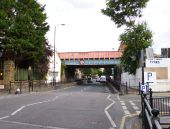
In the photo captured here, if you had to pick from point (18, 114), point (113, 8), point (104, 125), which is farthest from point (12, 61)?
point (104, 125)

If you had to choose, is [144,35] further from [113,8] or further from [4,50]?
[4,50]

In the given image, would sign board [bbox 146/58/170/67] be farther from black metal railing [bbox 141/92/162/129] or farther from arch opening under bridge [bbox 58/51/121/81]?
arch opening under bridge [bbox 58/51/121/81]

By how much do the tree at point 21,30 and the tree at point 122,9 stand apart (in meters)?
9.38

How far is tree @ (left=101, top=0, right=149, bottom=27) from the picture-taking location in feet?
166

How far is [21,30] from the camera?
53156 millimetres

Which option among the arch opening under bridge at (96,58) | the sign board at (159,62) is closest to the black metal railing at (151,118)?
the sign board at (159,62)

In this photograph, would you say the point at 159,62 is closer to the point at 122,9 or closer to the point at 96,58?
the point at 122,9

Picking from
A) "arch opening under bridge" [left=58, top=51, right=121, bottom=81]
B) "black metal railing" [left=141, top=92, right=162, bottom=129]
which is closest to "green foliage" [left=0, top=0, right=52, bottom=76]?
"black metal railing" [left=141, top=92, right=162, bottom=129]

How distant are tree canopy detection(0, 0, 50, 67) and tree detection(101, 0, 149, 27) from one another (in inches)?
369

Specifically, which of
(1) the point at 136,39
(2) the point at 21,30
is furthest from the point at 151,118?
(2) the point at 21,30

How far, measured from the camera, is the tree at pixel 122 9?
50625mm

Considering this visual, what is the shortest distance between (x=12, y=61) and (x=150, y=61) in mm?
17570

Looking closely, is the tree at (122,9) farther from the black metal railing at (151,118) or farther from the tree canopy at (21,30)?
the black metal railing at (151,118)

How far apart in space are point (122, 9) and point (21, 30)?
11.6 m
